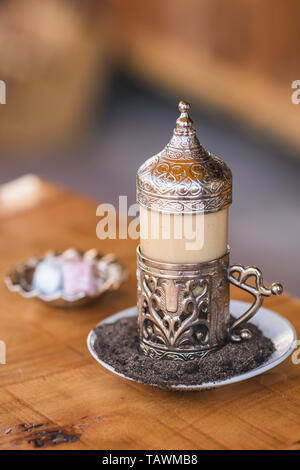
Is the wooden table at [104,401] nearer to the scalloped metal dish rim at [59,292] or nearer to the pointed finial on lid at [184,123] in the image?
the scalloped metal dish rim at [59,292]

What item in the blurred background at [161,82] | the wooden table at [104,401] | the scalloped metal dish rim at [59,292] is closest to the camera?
the wooden table at [104,401]

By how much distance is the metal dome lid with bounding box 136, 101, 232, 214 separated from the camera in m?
0.94

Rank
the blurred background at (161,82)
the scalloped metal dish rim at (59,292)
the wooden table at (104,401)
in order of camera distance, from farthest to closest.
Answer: the blurred background at (161,82) → the scalloped metal dish rim at (59,292) → the wooden table at (104,401)

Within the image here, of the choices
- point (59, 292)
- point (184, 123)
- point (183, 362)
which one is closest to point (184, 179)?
point (184, 123)

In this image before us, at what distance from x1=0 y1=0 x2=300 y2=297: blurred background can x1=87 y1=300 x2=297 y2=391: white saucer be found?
1.87m

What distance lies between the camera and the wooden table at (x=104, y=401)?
3.00 feet

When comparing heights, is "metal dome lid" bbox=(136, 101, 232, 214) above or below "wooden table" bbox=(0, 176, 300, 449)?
above

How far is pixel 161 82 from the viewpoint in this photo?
420cm

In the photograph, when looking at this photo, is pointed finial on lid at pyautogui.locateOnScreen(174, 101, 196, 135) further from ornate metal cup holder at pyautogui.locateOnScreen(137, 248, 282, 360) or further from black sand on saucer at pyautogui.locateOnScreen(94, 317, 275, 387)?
black sand on saucer at pyautogui.locateOnScreen(94, 317, 275, 387)

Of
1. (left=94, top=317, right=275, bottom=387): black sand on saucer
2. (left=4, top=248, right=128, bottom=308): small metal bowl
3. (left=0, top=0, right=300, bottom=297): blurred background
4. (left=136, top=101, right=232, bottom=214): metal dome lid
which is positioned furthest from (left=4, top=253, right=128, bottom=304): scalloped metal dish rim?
(left=0, top=0, right=300, bottom=297): blurred background

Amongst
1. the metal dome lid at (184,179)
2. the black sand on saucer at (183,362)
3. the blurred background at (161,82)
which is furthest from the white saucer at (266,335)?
the blurred background at (161,82)
